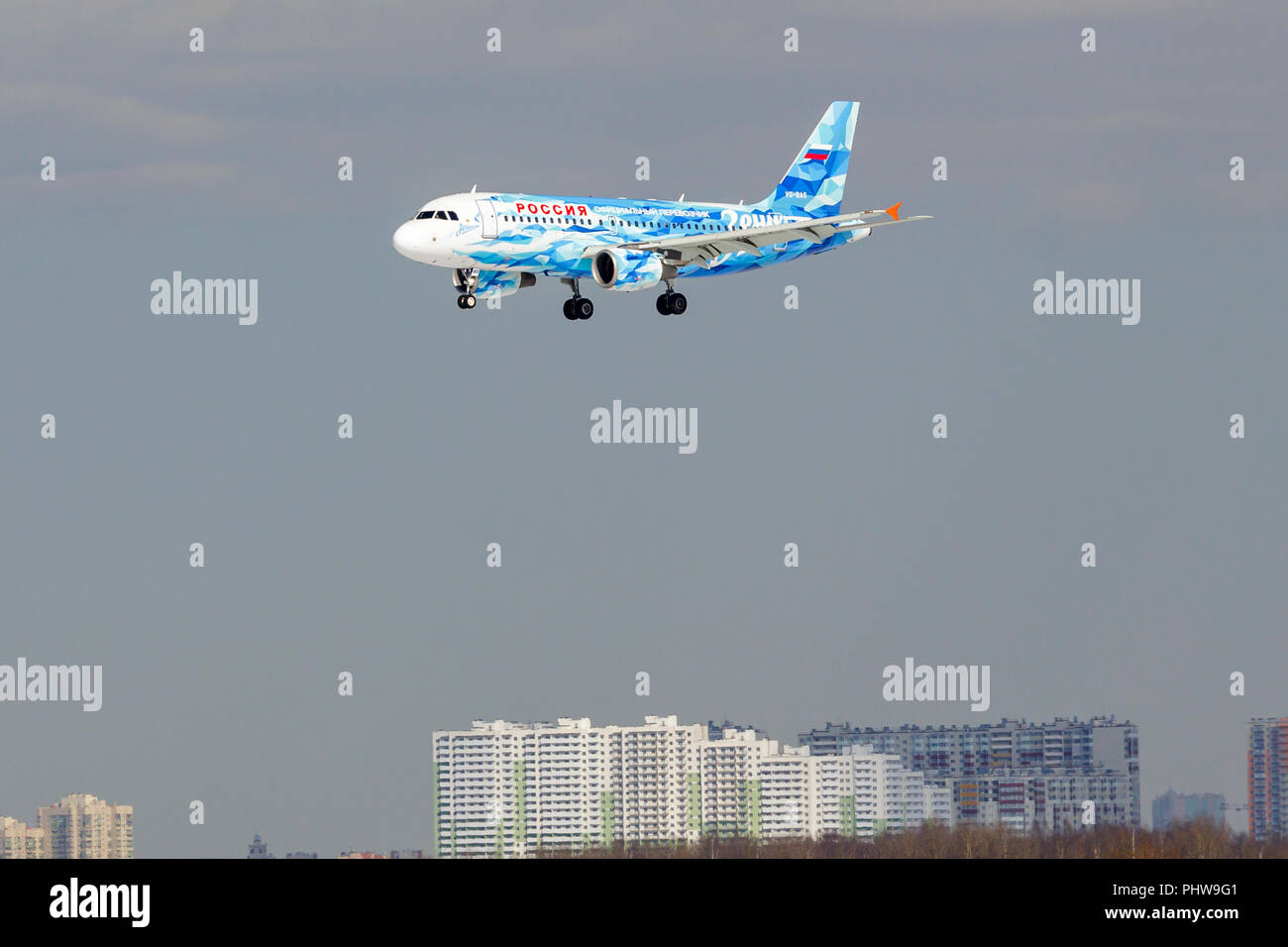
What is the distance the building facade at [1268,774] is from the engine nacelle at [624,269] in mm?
97622

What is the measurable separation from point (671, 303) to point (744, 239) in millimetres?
3375

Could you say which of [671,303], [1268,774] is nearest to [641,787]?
[1268,774]

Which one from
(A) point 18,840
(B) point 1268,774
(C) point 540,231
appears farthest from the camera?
(A) point 18,840

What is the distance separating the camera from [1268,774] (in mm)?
165500

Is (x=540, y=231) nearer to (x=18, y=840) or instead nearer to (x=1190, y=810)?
(x=1190, y=810)

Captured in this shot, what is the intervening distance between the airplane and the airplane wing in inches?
1.3

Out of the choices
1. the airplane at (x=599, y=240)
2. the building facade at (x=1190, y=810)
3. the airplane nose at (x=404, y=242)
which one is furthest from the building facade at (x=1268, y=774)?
the airplane nose at (x=404, y=242)

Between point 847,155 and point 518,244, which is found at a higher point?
point 847,155

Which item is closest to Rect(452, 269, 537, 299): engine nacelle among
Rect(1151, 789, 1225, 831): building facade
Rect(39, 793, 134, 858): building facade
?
Rect(1151, 789, 1225, 831): building facade
